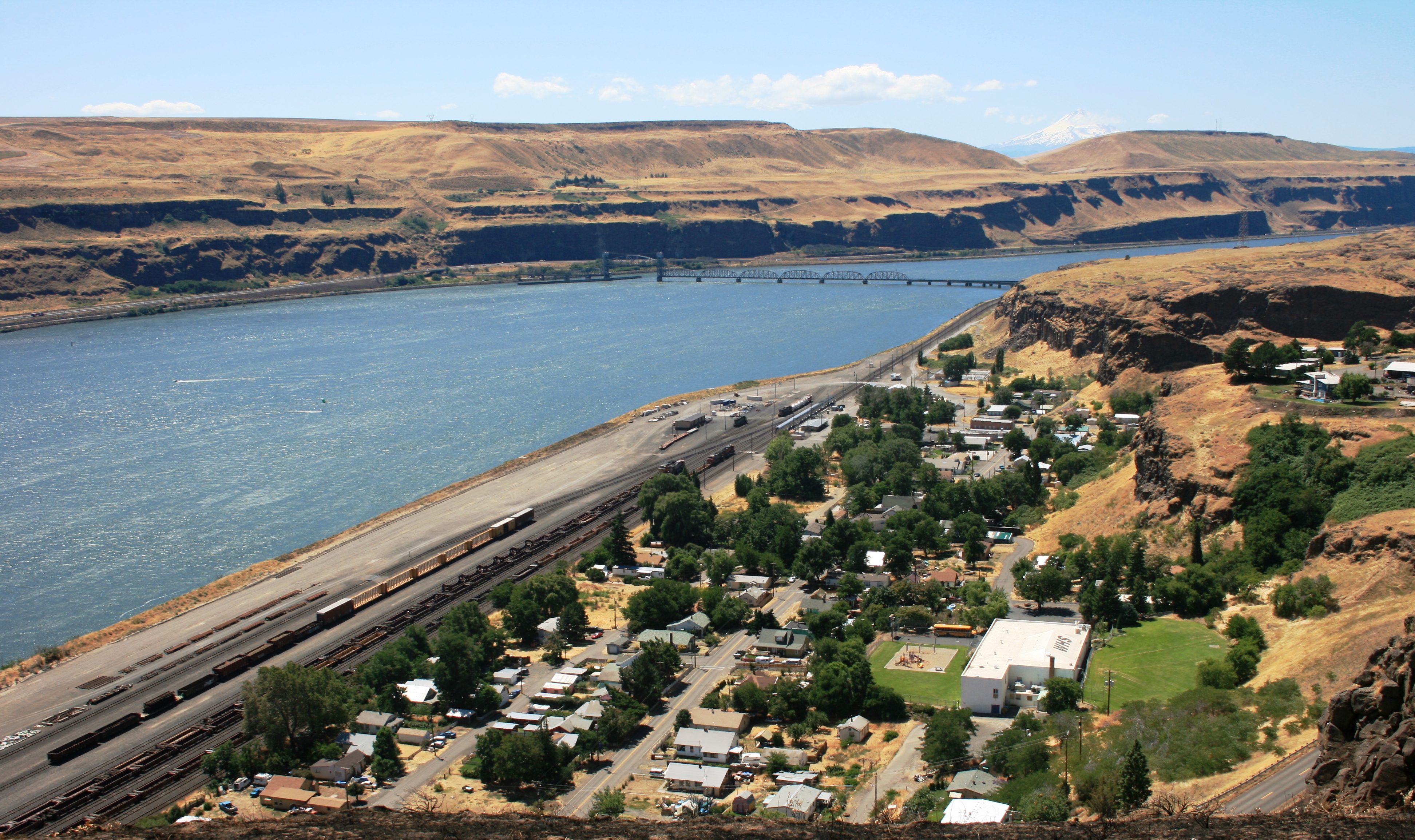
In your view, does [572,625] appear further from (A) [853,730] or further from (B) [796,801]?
(B) [796,801]

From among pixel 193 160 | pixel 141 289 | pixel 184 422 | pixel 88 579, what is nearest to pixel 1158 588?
pixel 88 579

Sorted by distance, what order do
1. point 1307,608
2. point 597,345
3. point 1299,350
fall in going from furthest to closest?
1. point 597,345
2. point 1299,350
3. point 1307,608

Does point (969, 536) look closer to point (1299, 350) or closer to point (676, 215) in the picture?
point (1299, 350)

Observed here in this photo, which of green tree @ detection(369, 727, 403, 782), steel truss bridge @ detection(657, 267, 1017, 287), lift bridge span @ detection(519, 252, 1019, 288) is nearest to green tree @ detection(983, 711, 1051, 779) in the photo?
green tree @ detection(369, 727, 403, 782)

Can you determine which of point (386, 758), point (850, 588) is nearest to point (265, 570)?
point (386, 758)

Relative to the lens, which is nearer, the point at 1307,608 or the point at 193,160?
the point at 1307,608

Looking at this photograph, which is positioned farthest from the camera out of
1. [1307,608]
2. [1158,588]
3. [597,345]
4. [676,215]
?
[676,215]

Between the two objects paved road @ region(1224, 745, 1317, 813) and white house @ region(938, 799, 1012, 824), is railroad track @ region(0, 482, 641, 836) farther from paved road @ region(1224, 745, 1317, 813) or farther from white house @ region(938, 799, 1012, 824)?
paved road @ region(1224, 745, 1317, 813)
